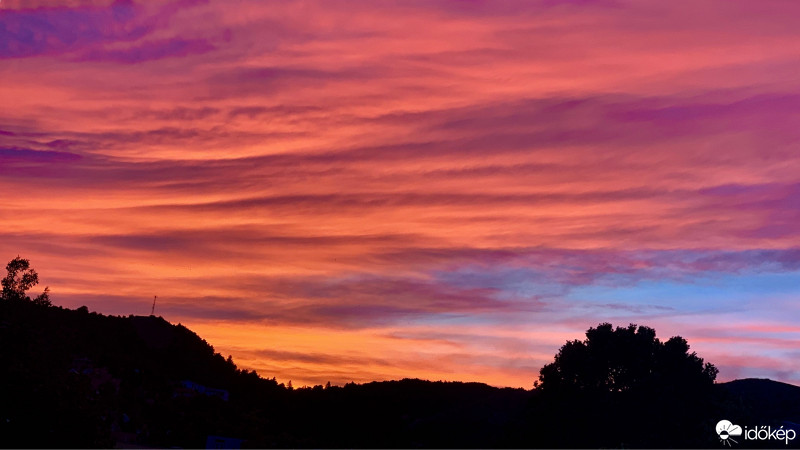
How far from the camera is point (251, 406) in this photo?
100 metres

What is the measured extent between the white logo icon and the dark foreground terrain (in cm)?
61

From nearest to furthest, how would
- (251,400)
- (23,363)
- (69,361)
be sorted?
(23,363)
(69,361)
(251,400)

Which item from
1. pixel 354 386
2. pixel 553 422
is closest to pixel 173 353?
pixel 354 386

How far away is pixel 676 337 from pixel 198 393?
159 ft

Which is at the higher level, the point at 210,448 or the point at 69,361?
the point at 69,361

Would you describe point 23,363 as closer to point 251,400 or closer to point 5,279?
point 5,279

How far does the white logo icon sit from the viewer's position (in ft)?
229

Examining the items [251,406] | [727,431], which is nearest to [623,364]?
[727,431]

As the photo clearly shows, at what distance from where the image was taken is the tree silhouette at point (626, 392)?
Answer: 74000mm

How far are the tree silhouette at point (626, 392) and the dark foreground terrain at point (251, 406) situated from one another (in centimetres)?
14

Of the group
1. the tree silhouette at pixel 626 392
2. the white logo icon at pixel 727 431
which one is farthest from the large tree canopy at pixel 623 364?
the white logo icon at pixel 727 431

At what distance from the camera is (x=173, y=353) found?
107 m

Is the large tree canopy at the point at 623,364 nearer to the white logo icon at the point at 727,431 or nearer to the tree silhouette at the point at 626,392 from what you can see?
the tree silhouette at the point at 626,392

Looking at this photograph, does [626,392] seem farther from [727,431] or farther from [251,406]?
[251,406]
